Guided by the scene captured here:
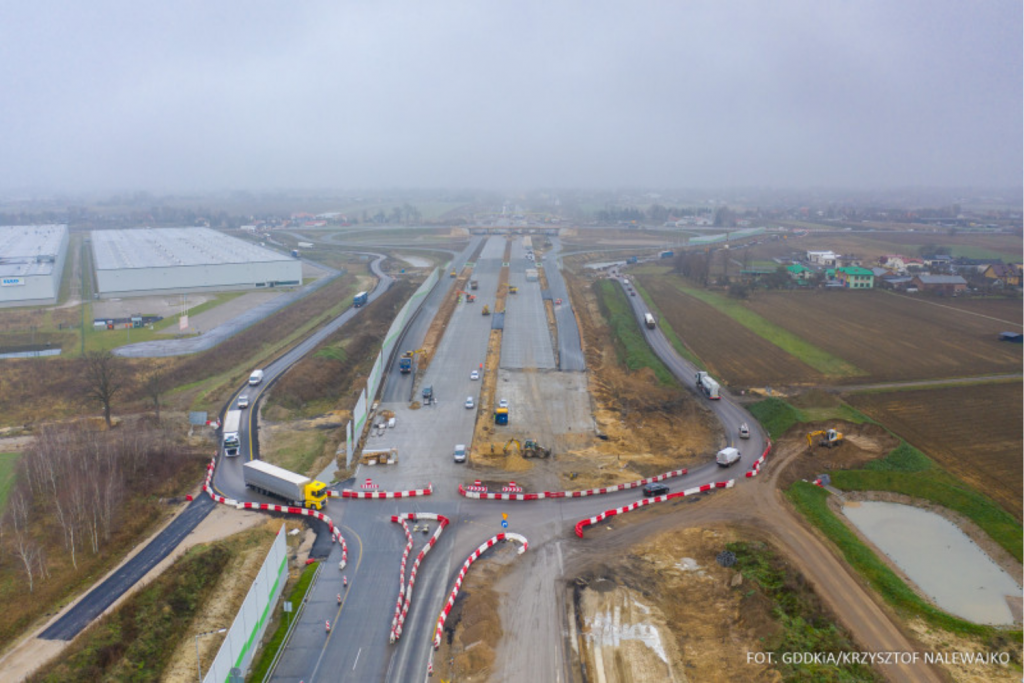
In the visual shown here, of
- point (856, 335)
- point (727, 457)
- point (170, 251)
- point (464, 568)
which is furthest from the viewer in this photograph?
point (170, 251)

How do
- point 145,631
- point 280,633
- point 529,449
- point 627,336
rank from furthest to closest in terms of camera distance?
point 627,336 < point 529,449 < point 280,633 < point 145,631

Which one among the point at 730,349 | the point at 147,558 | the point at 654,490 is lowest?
the point at 147,558

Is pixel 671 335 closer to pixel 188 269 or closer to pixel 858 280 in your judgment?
pixel 858 280

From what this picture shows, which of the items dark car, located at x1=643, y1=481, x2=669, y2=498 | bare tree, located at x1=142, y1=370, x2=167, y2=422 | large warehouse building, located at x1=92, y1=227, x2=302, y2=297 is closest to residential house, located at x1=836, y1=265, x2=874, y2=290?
dark car, located at x1=643, y1=481, x2=669, y2=498

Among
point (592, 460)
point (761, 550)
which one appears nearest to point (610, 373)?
point (592, 460)

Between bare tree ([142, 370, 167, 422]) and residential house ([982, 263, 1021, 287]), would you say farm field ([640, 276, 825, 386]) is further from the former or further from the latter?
residential house ([982, 263, 1021, 287])

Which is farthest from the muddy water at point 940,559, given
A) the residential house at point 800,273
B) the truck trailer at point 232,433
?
the residential house at point 800,273

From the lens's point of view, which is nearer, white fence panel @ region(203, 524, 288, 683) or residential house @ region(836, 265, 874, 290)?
white fence panel @ region(203, 524, 288, 683)

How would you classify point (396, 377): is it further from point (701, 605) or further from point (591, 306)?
point (591, 306)

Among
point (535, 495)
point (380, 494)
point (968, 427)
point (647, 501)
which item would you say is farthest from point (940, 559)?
point (380, 494)
